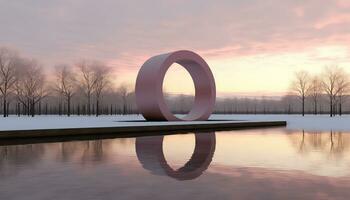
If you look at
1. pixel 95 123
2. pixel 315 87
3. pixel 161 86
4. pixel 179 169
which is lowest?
pixel 179 169

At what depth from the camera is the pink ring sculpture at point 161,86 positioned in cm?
2802

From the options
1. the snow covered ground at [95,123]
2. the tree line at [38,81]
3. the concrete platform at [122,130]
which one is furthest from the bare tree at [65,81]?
Result: the concrete platform at [122,130]

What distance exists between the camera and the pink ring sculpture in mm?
28016

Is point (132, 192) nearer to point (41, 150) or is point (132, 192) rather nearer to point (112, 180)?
point (112, 180)

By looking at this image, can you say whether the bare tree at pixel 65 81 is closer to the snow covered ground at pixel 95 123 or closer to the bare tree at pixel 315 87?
the snow covered ground at pixel 95 123

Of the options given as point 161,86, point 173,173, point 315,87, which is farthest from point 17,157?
point 315,87

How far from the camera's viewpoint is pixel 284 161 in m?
9.70

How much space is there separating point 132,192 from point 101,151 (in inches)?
230

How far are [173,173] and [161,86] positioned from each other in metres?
20.5

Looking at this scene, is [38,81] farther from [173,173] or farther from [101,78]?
[173,173]

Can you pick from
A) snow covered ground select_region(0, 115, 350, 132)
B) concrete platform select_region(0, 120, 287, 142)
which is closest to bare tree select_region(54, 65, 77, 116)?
snow covered ground select_region(0, 115, 350, 132)

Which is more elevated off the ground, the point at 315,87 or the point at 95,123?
the point at 315,87

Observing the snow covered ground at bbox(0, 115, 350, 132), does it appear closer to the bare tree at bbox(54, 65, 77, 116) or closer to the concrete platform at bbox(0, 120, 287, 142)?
the concrete platform at bbox(0, 120, 287, 142)

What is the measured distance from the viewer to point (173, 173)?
7887 millimetres
